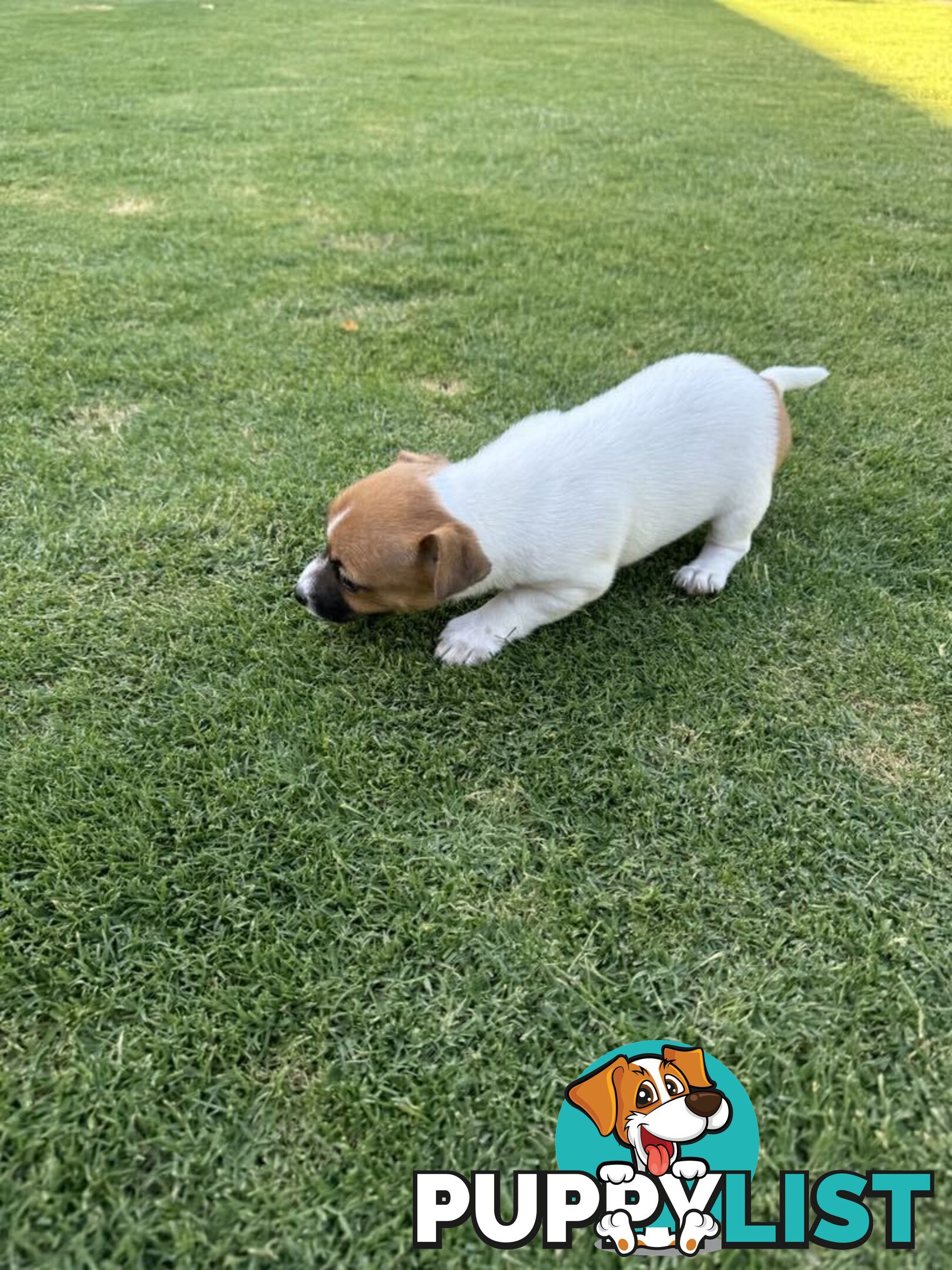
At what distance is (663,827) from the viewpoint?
2324 millimetres

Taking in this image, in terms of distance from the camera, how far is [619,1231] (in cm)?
166

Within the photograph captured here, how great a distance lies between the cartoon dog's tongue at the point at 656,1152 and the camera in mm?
1753

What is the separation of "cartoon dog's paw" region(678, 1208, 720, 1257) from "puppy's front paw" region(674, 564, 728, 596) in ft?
6.38

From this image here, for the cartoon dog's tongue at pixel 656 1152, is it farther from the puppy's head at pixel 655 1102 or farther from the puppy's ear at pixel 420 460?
the puppy's ear at pixel 420 460

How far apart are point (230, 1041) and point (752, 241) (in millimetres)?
5937

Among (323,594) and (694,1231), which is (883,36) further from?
(694,1231)

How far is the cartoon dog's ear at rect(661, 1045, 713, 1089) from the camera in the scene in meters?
1.84

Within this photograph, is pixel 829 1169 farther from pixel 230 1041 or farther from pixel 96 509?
pixel 96 509

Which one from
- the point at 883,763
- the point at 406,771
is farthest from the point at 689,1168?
the point at 883,763

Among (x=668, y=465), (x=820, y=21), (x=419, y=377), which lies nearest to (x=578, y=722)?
(x=668, y=465)

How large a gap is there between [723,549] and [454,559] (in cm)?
118

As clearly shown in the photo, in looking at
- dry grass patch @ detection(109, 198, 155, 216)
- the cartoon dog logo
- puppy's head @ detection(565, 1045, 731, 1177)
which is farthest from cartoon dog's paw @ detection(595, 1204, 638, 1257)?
dry grass patch @ detection(109, 198, 155, 216)

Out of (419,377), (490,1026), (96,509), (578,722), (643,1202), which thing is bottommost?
(643,1202)

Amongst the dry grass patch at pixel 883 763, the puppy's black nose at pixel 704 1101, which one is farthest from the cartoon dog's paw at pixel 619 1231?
the dry grass patch at pixel 883 763
